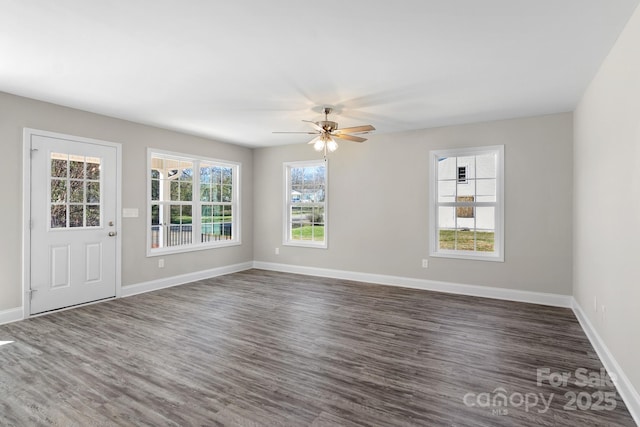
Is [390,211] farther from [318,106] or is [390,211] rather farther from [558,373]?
[558,373]

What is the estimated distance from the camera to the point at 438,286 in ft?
17.4

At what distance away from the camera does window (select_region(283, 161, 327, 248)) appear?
21.2 ft

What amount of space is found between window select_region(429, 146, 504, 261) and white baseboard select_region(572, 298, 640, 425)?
157 centimetres

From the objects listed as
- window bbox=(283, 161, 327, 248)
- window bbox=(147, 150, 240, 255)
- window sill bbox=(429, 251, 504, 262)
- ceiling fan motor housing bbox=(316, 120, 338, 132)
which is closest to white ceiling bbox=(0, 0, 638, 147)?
ceiling fan motor housing bbox=(316, 120, 338, 132)

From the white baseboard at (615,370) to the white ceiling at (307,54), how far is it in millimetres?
2439

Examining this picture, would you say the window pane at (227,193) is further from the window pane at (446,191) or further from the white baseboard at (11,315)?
the window pane at (446,191)

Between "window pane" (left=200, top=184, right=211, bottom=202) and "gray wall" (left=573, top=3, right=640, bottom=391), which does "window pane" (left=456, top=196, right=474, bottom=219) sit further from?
"window pane" (left=200, top=184, right=211, bottom=202)

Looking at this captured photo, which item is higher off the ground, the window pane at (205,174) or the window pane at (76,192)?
the window pane at (205,174)

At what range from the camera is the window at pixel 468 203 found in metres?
4.93

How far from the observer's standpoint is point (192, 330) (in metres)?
3.59

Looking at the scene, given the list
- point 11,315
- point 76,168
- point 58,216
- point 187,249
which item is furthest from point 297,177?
point 11,315

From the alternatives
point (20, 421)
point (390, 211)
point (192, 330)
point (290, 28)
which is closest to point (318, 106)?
point (290, 28)

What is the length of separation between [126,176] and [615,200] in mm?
5642

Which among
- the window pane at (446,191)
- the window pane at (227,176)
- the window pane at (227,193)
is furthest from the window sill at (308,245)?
the window pane at (446,191)
